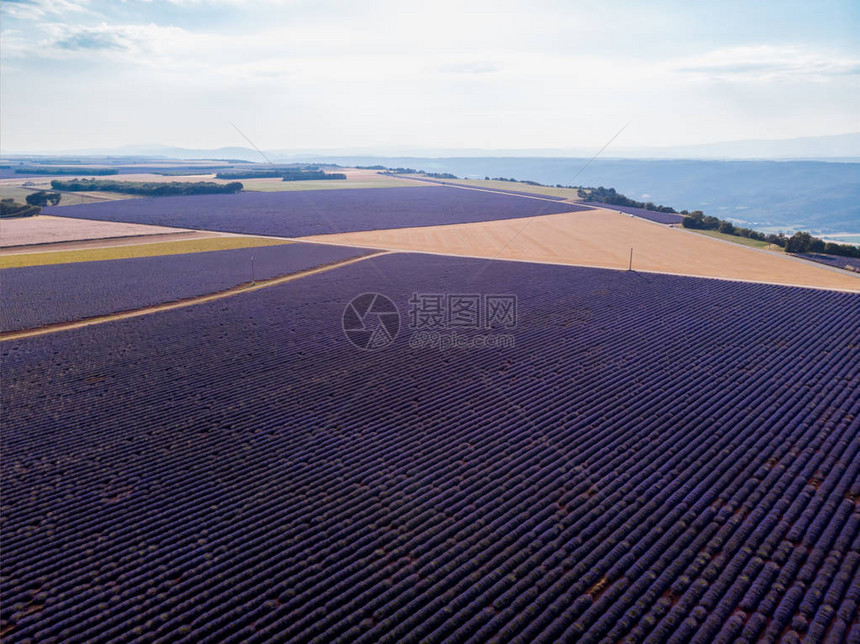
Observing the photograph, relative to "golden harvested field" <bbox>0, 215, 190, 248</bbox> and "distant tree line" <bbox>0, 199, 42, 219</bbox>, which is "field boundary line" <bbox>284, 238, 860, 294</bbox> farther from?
"distant tree line" <bbox>0, 199, 42, 219</bbox>

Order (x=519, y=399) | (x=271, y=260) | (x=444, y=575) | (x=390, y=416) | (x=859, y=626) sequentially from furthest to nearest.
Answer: (x=271, y=260), (x=519, y=399), (x=390, y=416), (x=444, y=575), (x=859, y=626)

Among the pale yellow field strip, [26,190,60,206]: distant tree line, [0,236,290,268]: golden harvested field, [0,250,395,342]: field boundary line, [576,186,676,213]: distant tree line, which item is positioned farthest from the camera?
[576,186,676,213]: distant tree line

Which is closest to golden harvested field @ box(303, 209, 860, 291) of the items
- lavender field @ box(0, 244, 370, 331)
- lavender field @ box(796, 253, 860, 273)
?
lavender field @ box(796, 253, 860, 273)

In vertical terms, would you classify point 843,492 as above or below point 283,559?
above

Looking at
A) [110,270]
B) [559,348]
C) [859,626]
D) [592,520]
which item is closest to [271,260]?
[110,270]

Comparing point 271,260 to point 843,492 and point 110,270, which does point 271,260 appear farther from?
point 843,492

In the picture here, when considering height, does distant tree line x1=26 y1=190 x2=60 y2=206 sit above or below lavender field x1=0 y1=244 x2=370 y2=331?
above

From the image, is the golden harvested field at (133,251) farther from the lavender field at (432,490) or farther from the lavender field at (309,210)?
the lavender field at (432,490)
